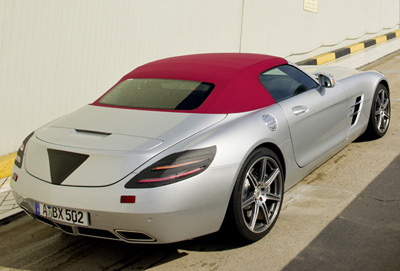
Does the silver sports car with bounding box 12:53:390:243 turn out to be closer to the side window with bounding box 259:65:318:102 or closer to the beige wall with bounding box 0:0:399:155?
the side window with bounding box 259:65:318:102

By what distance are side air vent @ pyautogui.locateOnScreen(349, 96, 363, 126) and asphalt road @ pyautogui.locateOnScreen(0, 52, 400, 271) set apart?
0.80 metres

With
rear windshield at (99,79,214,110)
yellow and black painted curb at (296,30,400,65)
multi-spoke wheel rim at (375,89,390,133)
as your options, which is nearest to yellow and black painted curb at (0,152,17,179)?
rear windshield at (99,79,214,110)

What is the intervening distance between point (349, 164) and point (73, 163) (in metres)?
3.06

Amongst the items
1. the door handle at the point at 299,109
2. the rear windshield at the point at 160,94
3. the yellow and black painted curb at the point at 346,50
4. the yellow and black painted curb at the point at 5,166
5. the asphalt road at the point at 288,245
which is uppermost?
the rear windshield at the point at 160,94

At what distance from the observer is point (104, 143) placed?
3.39 meters

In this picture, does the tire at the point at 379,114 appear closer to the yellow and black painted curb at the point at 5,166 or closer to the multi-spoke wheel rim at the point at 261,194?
the multi-spoke wheel rim at the point at 261,194

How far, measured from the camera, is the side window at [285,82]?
4.28 meters

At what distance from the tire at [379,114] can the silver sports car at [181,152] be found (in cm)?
126

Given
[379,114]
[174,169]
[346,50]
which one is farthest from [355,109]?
[346,50]

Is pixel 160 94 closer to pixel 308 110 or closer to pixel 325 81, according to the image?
pixel 308 110

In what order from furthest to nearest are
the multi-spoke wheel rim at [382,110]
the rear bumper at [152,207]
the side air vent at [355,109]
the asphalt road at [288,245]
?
the multi-spoke wheel rim at [382,110]
the side air vent at [355,109]
the asphalt road at [288,245]
the rear bumper at [152,207]

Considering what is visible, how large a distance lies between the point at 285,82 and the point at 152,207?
1967 mm

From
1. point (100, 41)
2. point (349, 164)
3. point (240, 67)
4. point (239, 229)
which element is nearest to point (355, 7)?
point (100, 41)

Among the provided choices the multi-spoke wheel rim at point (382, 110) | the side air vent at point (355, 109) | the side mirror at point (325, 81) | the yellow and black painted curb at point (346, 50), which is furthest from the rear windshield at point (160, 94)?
the yellow and black painted curb at point (346, 50)
